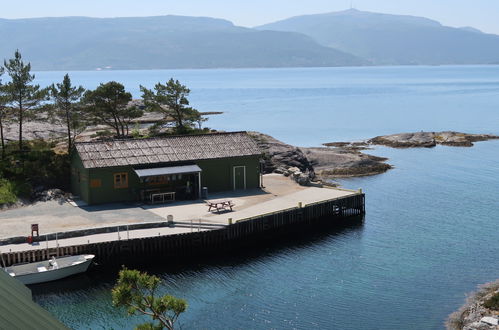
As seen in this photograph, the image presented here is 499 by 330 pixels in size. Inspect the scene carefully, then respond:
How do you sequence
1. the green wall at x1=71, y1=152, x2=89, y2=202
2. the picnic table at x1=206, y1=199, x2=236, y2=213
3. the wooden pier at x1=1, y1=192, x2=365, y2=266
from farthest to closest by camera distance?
the green wall at x1=71, y1=152, x2=89, y2=202
the picnic table at x1=206, y1=199, x2=236, y2=213
the wooden pier at x1=1, y1=192, x2=365, y2=266

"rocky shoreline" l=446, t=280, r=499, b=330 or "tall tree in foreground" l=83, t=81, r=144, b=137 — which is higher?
"tall tree in foreground" l=83, t=81, r=144, b=137

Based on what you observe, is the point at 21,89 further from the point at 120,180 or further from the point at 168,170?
the point at 168,170

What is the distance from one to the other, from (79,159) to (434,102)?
150 m

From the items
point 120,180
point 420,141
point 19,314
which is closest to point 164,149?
point 120,180

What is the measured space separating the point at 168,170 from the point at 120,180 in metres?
3.66

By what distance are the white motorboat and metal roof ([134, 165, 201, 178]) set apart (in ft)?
37.4

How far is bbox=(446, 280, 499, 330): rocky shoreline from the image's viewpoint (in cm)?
2852

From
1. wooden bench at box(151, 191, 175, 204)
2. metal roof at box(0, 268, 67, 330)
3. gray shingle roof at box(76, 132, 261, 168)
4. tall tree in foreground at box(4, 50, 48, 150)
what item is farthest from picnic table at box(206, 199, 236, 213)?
metal roof at box(0, 268, 67, 330)

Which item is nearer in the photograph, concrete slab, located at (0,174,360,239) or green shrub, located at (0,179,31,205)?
concrete slab, located at (0,174,360,239)

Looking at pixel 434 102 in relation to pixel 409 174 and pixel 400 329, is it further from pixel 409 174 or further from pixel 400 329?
pixel 400 329

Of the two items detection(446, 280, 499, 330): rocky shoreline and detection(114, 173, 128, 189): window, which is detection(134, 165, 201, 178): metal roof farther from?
detection(446, 280, 499, 330): rocky shoreline

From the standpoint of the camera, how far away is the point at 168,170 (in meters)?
48.1

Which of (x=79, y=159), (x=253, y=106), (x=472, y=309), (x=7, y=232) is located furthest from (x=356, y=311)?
(x=253, y=106)

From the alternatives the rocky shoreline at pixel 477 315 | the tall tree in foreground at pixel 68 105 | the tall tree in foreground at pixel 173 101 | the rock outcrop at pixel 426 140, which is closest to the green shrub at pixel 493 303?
the rocky shoreline at pixel 477 315
